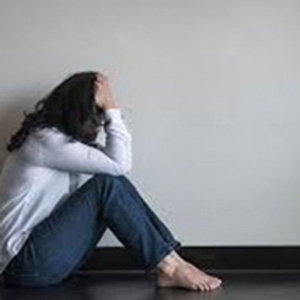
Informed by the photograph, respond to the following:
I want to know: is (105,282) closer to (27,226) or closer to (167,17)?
(27,226)

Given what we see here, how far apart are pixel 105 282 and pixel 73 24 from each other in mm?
1194

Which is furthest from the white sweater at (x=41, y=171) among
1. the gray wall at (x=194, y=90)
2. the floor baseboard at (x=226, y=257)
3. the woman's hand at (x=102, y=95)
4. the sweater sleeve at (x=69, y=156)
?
the floor baseboard at (x=226, y=257)

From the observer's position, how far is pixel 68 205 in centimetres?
266

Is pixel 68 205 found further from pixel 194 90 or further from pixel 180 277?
pixel 194 90

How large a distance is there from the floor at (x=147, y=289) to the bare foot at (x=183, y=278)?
30 mm

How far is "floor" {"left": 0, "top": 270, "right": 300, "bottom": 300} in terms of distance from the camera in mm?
2564

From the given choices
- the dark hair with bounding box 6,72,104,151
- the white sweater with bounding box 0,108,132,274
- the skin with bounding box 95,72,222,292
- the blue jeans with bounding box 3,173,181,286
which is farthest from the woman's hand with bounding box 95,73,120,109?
the skin with bounding box 95,72,222,292

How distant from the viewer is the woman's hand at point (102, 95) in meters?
2.80

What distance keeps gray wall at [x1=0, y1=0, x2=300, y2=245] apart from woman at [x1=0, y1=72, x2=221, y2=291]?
0.33 meters

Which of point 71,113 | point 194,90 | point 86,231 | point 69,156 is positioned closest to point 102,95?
point 71,113

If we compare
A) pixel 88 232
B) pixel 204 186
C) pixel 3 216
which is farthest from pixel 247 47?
pixel 3 216

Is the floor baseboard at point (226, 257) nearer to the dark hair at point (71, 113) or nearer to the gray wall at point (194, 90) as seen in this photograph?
the gray wall at point (194, 90)

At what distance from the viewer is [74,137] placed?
2688 millimetres

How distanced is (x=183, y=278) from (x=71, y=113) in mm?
826
